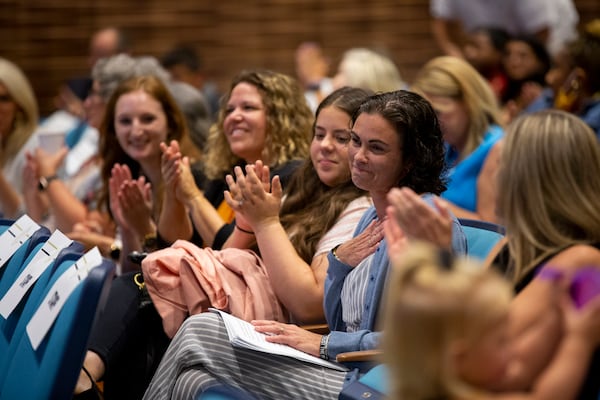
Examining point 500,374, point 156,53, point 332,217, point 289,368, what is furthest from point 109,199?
point 156,53

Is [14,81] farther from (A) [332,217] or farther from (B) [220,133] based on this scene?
(A) [332,217]

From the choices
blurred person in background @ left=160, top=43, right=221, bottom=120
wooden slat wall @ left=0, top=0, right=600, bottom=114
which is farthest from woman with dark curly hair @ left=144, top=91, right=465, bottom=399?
wooden slat wall @ left=0, top=0, right=600, bottom=114

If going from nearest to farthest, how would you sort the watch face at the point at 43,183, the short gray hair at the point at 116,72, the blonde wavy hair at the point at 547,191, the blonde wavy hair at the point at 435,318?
the blonde wavy hair at the point at 435,318 < the blonde wavy hair at the point at 547,191 < the watch face at the point at 43,183 < the short gray hair at the point at 116,72

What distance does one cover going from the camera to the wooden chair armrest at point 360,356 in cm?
229

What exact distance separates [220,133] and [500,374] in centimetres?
227

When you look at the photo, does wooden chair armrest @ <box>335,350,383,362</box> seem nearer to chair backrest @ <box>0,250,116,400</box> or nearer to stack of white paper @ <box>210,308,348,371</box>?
stack of white paper @ <box>210,308,348,371</box>

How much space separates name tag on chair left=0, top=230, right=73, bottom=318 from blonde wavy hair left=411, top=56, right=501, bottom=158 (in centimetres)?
195

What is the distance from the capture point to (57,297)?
2.06 m

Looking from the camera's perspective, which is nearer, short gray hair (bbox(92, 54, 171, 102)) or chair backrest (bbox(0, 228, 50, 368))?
chair backrest (bbox(0, 228, 50, 368))

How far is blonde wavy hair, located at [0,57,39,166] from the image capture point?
5152 millimetres

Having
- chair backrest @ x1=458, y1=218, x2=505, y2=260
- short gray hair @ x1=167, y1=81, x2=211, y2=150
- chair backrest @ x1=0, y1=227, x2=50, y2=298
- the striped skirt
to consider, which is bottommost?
the striped skirt

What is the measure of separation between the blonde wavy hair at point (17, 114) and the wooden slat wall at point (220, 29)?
2424mm

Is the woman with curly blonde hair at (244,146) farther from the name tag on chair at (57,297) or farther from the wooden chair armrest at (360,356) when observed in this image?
the name tag on chair at (57,297)

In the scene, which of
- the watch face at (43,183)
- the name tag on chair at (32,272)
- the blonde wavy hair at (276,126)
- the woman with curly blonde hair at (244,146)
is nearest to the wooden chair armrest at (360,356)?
the name tag on chair at (32,272)
